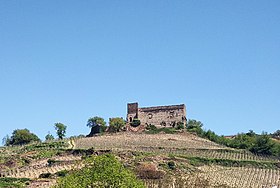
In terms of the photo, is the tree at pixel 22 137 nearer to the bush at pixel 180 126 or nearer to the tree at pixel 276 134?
the bush at pixel 180 126

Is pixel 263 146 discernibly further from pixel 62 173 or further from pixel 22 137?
pixel 22 137

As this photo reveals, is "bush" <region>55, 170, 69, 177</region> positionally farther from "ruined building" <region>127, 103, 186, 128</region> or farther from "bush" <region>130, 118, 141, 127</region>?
"ruined building" <region>127, 103, 186, 128</region>

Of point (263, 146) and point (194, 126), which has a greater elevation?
point (194, 126)

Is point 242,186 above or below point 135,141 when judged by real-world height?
below

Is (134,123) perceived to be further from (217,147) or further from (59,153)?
(59,153)

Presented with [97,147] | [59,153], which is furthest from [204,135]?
[59,153]

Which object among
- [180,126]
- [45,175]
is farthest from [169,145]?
[45,175]

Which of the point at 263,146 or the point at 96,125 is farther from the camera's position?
the point at 96,125

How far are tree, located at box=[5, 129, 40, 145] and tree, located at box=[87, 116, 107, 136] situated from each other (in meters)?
12.6

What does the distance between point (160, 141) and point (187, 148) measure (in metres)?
8.26

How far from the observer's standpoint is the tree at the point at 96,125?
125m

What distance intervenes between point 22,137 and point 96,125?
16.8 meters

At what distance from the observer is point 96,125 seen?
127m

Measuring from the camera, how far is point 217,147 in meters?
109
